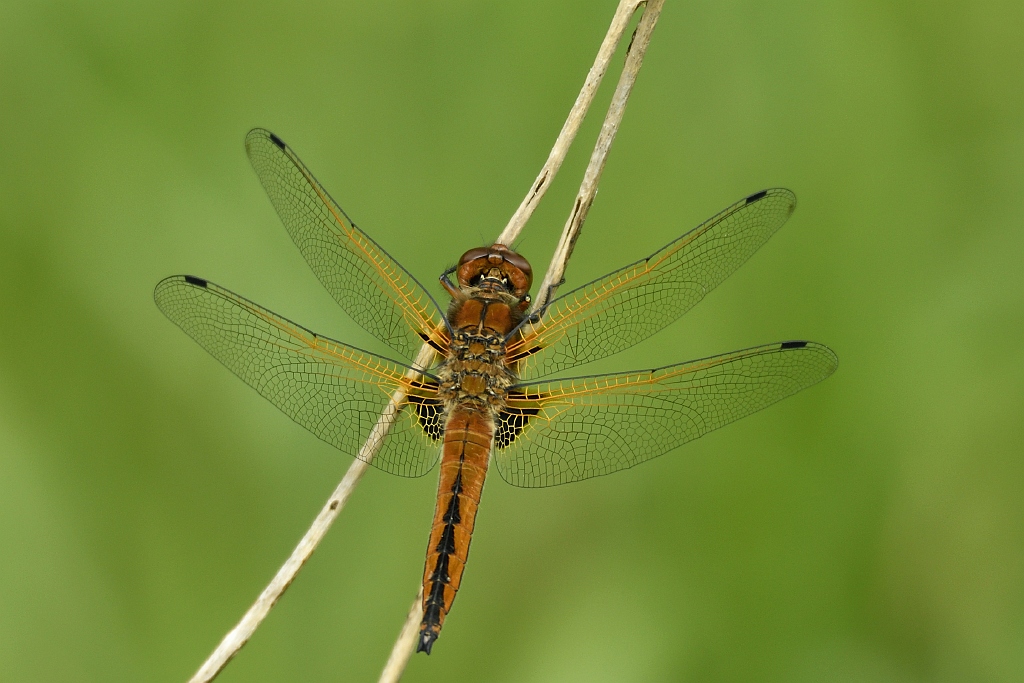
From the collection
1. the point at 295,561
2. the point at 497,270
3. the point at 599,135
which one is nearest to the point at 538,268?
the point at 497,270

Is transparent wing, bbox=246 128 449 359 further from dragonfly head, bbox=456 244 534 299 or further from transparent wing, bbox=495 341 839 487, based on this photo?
transparent wing, bbox=495 341 839 487

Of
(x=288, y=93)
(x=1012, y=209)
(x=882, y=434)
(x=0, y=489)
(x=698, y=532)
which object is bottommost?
(x=0, y=489)

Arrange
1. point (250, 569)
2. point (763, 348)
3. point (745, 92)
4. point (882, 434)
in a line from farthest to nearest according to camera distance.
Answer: point (745, 92) → point (882, 434) → point (250, 569) → point (763, 348)

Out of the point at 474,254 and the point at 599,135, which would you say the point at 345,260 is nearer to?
the point at 474,254

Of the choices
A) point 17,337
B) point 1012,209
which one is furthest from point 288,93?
point 1012,209

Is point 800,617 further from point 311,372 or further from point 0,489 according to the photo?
point 0,489

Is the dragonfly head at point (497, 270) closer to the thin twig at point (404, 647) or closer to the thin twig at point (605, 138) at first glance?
the thin twig at point (605, 138)

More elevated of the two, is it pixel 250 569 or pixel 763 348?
pixel 763 348

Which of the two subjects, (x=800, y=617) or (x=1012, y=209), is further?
(x=1012, y=209)
